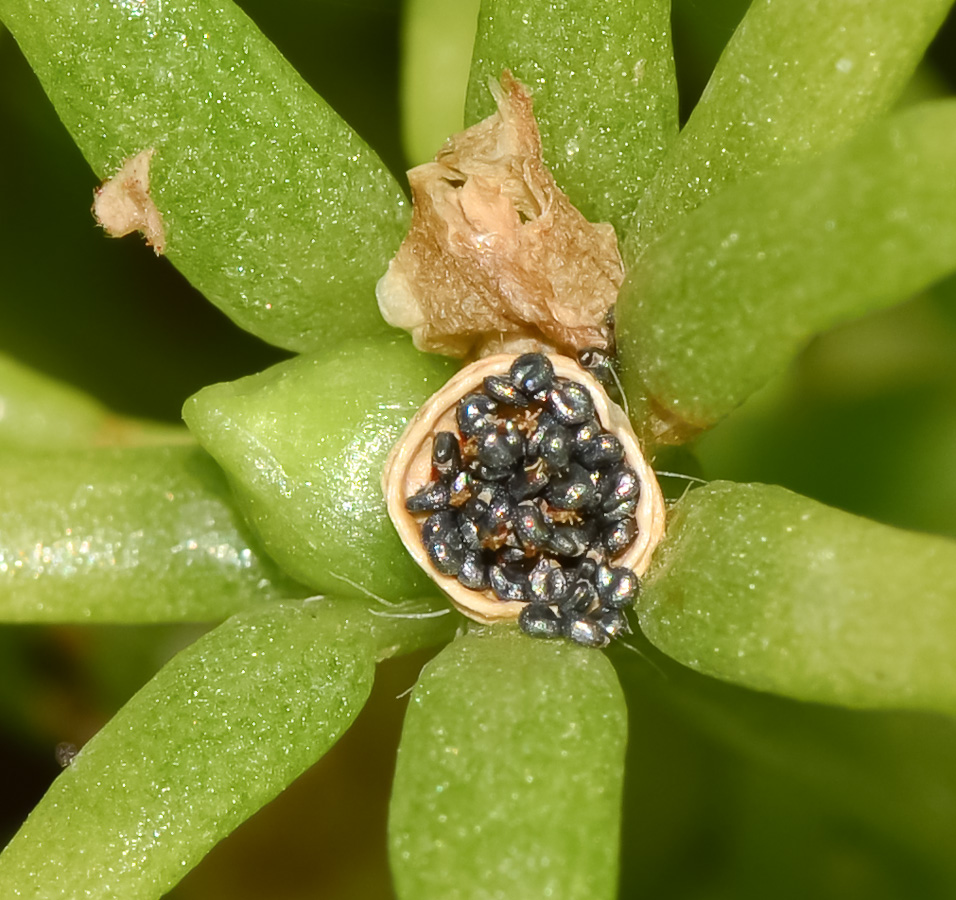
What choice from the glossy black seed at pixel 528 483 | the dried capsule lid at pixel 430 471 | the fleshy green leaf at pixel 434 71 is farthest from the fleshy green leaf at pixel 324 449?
the fleshy green leaf at pixel 434 71

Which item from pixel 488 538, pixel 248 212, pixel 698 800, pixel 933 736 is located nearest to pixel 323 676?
pixel 488 538

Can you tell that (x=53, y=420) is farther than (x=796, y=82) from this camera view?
Yes

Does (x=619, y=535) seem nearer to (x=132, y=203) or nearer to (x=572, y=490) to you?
(x=572, y=490)

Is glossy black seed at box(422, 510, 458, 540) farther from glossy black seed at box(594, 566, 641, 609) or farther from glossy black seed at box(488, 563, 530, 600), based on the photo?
glossy black seed at box(594, 566, 641, 609)

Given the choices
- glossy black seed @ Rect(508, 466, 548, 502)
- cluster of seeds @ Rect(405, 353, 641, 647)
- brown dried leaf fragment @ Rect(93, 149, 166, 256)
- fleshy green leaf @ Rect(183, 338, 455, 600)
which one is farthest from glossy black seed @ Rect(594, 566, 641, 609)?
brown dried leaf fragment @ Rect(93, 149, 166, 256)

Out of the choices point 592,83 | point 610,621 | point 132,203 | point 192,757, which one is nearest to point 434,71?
point 592,83
